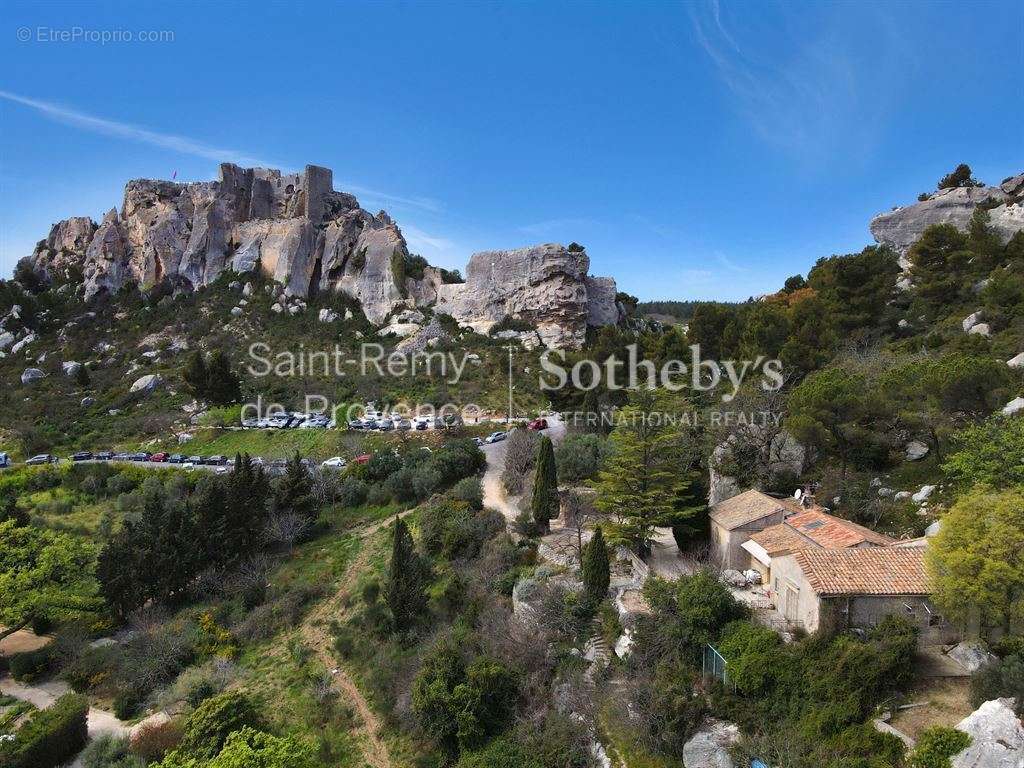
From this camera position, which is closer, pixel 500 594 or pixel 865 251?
pixel 500 594

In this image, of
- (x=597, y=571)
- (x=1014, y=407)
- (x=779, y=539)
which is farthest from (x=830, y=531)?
(x=1014, y=407)

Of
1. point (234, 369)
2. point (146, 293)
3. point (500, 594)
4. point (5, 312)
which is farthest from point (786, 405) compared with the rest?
point (5, 312)

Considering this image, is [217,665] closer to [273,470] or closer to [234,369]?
[273,470]

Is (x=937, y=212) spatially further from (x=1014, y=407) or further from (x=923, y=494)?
(x=923, y=494)

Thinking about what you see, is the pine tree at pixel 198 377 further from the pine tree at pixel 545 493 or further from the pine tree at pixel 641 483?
the pine tree at pixel 641 483

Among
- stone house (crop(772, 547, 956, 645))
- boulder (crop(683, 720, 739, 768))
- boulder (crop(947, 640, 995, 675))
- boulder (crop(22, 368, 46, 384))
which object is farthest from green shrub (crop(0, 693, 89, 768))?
boulder (crop(22, 368, 46, 384))

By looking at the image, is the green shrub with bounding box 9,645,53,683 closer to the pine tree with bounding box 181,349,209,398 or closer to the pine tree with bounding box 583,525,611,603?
the pine tree with bounding box 583,525,611,603
